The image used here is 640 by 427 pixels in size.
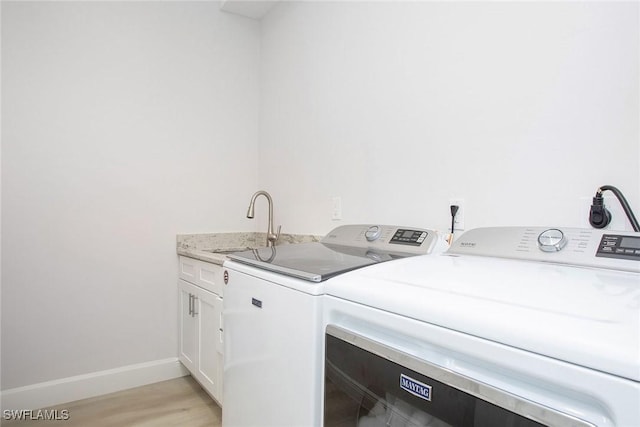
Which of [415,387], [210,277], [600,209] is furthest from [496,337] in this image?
[210,277]

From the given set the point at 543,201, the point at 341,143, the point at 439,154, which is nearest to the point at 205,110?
the point at 341,143

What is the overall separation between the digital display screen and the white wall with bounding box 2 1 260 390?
2.25m

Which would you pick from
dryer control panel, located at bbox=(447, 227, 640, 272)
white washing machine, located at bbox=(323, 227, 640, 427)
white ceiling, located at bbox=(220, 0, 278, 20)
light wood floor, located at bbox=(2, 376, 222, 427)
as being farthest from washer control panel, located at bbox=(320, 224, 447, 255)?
white ceiling, located at bbox=(220, 0, 278, 20)

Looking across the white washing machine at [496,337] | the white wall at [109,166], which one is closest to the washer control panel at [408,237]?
the white washing machine at [496,337]

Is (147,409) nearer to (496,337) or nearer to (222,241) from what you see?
(222,241)

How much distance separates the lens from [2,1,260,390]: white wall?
81.4 inches

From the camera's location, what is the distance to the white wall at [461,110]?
1070 mm

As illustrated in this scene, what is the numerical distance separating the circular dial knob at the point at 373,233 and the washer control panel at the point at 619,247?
74 cm

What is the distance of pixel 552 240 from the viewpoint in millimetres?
1009

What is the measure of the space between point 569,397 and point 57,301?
8.05 ft

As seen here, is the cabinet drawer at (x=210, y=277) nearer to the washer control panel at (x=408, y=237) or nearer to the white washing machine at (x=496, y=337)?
the washer control panel at (x=408, y=237)

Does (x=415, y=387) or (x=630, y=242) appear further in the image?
(x=630, y=242)

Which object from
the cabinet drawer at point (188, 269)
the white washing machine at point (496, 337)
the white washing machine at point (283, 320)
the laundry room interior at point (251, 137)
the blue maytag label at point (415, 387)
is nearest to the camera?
the white washing machine at point (496, 337)

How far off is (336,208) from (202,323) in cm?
98
